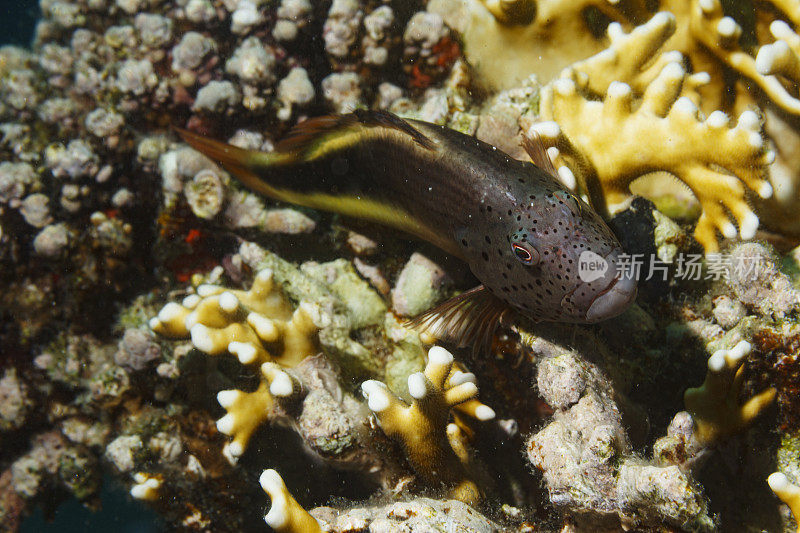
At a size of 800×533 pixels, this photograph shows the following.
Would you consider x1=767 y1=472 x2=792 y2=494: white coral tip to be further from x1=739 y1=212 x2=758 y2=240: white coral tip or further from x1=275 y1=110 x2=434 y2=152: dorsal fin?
x1=275 y1=110 x2=434 y2=152: dorsal fin

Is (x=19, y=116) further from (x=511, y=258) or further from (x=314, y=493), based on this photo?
(x=511, y=258)

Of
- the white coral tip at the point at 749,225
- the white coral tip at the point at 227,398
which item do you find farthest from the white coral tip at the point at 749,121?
the white coral tip at the point at 227,398

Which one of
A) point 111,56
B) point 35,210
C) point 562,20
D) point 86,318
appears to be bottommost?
point 86,318

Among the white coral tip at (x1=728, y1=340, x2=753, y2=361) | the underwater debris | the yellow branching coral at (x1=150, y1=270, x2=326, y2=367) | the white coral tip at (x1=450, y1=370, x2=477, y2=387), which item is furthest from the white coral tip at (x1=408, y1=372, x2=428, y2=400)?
the white coral tip at (x1=728, y1=340, x2=753, y2=361)

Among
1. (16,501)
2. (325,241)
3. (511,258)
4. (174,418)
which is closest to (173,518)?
(174,418)

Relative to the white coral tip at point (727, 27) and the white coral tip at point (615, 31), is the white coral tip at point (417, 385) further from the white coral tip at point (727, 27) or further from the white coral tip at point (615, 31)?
the white coral tip at point (727, 27)

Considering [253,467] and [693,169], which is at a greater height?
[693,169]


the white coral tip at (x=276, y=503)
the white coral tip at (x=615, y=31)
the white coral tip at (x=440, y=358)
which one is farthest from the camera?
the white coral tip at (x=615, y=31)

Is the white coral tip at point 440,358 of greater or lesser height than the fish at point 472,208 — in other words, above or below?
below
